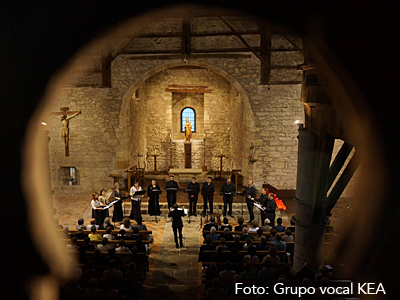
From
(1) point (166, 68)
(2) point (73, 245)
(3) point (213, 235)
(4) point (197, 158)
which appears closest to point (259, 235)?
(3) point (213, 235)

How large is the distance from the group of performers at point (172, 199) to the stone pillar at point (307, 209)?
3802mm

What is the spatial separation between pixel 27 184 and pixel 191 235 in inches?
361

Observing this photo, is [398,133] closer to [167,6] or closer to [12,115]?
[167,6]

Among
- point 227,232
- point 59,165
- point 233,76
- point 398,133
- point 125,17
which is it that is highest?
point 233,76

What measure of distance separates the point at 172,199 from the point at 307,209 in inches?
262

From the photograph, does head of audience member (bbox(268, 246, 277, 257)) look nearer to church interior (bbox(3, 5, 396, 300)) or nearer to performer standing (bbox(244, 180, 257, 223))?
church interior (bbox(3, 5, 396, 300))

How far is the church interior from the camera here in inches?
213

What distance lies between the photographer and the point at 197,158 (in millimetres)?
22406

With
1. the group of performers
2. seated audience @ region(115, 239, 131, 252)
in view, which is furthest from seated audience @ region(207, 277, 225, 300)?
the group of performers

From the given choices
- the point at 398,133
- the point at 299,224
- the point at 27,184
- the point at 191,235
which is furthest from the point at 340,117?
the point at 191,235

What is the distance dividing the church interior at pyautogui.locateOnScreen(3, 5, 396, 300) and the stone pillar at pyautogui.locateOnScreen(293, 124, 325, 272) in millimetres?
31

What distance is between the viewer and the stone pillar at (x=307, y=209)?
26.6ft

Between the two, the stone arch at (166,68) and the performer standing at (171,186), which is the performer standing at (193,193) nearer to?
the performer standing at (171,186)

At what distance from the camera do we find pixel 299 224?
844 cm
